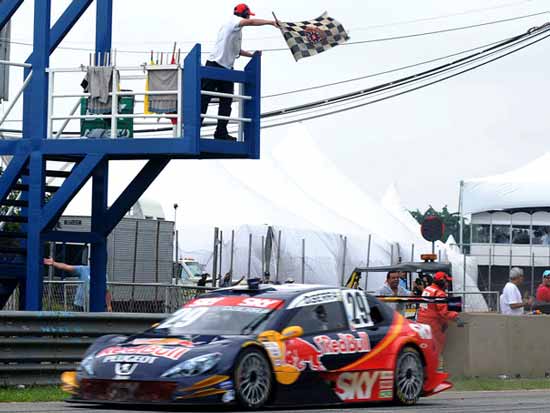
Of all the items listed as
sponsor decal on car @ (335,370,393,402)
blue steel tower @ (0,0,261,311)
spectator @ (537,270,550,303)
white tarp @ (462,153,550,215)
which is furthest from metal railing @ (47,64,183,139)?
white tarp @ (462,153,550,215)

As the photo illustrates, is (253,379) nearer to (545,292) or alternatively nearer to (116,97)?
(116,97)

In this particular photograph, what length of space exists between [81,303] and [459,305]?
26.8 feet

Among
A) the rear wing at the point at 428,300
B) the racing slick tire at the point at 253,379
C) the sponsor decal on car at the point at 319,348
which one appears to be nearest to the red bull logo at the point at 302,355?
the sponsor decal on car at the point at 319,348

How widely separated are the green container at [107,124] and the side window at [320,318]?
652 cm

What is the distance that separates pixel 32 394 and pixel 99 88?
19.4 ft

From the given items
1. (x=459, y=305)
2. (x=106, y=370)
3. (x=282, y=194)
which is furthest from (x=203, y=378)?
(x=282, y=194)

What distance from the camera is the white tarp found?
50.8 m

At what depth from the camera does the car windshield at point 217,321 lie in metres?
13.7

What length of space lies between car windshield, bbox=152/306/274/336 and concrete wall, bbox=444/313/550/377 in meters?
8.27

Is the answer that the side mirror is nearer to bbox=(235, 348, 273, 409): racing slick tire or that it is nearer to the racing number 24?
bbox=(235, 348, 273, 409): racing slick tire

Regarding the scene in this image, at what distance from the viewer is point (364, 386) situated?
14492mm

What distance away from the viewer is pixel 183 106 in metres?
19.4

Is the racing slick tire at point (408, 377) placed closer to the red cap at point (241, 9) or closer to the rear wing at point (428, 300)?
the rear wing at point (428, 300)

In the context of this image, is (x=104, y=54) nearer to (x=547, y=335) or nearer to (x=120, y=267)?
(x=547, y=335)
